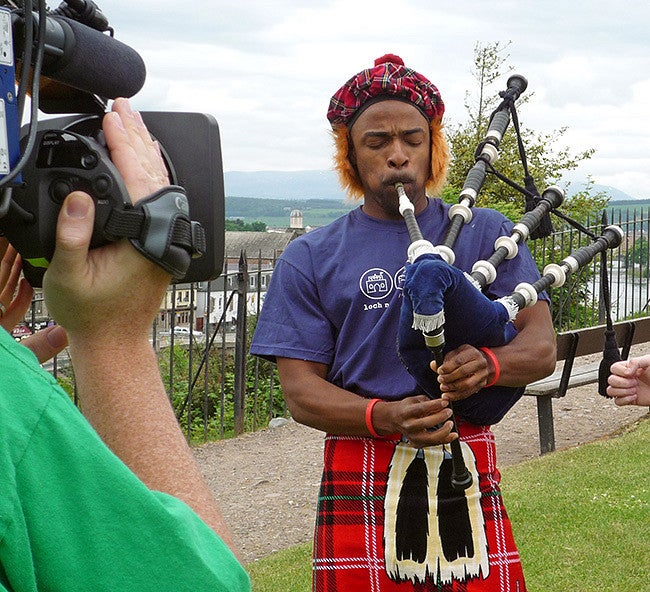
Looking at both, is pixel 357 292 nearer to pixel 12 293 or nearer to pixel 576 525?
pixel 12 293

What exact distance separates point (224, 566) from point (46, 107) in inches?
27.9

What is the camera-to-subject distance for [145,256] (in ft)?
3.49

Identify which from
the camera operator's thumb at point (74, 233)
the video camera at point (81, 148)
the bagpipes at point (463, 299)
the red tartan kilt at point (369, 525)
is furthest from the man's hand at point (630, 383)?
the camera operator's thumb at point (74, 233)

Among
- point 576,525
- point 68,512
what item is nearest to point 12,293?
point 68,512

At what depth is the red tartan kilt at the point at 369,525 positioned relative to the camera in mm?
2295

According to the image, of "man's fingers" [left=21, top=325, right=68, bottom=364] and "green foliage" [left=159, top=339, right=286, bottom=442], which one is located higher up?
"man's fingers" [left=21, top=325, right=68, bottom=364]

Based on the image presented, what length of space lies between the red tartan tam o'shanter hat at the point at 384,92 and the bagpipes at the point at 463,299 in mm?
217

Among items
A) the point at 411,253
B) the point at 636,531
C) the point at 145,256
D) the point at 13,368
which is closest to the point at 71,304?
the point at 145,256

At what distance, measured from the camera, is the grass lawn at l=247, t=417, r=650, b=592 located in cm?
449

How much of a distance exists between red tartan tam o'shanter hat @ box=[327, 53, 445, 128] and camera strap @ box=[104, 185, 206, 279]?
1.50 meters

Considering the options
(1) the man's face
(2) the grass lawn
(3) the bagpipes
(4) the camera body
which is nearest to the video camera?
(4) the camera body

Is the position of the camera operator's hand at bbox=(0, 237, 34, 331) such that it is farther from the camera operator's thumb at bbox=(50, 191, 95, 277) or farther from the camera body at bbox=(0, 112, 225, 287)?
the camera operator's thumb at bbox=(50, 191, 95, 277)

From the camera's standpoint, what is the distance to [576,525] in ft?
16.9

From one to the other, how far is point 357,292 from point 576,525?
330 cm
